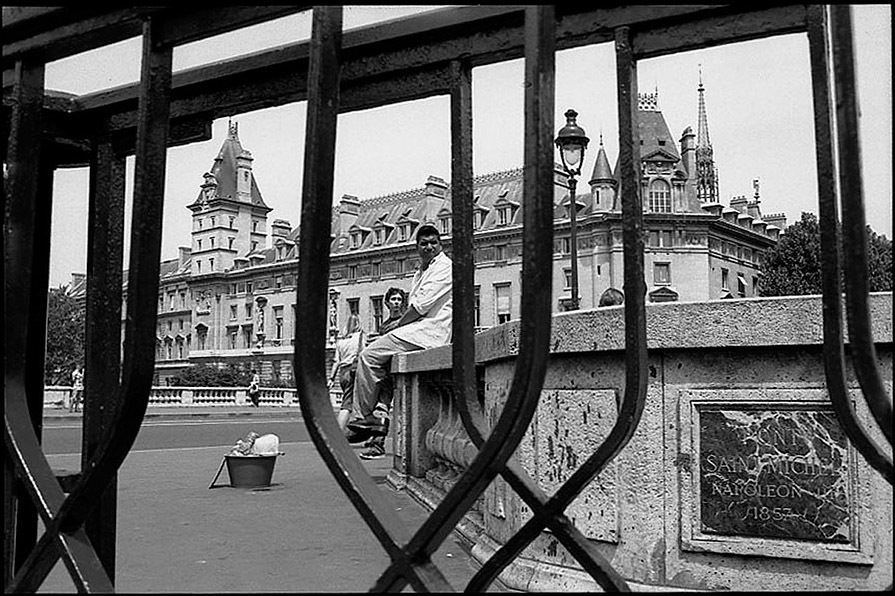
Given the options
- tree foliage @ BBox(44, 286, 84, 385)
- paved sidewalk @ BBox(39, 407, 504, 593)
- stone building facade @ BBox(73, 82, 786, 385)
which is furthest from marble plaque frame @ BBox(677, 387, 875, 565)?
tree foliage @ BBox(44, 286, 84, 385)

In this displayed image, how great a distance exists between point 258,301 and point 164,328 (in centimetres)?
1855

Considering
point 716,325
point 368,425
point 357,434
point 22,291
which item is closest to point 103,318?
point 22,291

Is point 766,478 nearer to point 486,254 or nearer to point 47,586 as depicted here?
point 47,586

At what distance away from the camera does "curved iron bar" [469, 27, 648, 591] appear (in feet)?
5.02

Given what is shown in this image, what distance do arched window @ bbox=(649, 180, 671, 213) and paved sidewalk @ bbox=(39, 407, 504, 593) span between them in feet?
182

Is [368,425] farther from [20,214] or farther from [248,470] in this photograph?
[20,214]

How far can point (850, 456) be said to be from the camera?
3.63m

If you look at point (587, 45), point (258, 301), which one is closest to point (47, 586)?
point (587, 45)

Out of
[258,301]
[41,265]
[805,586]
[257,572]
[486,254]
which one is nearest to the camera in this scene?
[257,572]

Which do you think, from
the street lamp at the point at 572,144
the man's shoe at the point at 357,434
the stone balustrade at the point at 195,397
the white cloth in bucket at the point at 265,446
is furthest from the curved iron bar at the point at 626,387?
the stone balustrade at the point at 195,397

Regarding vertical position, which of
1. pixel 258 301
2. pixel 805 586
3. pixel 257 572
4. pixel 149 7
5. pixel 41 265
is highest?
pixel 258 301

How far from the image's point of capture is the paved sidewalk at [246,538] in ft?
6.46

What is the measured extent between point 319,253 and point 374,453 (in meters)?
9.95

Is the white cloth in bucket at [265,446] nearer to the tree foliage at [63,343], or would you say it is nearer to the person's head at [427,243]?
the person's head at [427,243]
